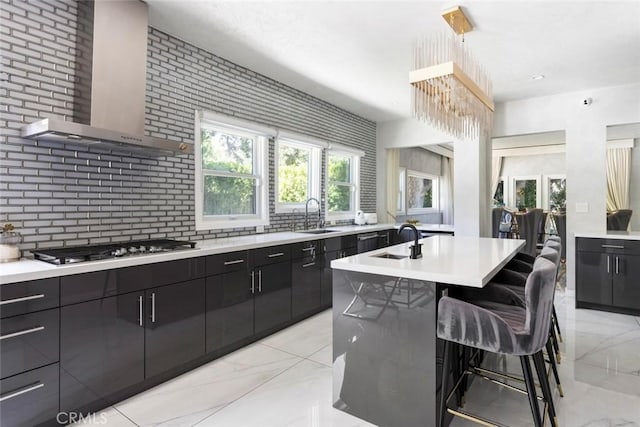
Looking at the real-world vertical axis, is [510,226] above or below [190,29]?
below

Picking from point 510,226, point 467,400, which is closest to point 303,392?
point 467,400

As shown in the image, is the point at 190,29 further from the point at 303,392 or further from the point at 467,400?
the point at 467,400

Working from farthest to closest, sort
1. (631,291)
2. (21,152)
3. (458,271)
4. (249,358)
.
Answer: (631,291) < (249,358) < (21,152) < (458,271)

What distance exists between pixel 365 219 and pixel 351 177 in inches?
31.0

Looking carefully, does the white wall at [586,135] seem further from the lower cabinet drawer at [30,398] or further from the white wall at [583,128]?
the lower cabinet drawer at [30,398]

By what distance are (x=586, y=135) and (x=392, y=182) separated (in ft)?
9.47

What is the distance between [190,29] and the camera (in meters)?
2.84

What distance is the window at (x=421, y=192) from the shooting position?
7938 millimetres

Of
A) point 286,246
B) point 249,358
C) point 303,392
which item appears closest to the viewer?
point 303,392

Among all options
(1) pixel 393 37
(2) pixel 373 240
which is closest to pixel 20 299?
(1) pixel 393 37

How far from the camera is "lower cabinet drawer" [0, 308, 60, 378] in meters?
1.62

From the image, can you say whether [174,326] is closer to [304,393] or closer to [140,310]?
[140,310]

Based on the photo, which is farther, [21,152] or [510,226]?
[510,226]

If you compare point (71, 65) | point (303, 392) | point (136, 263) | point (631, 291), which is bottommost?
point (303, 392)
